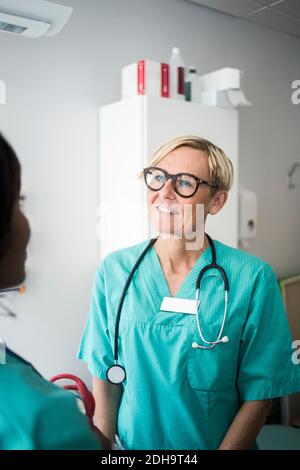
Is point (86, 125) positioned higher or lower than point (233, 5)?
lower

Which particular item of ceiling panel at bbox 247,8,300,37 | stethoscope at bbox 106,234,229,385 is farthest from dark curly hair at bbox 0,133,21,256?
ceiling panel at bbox 247,8,300,37

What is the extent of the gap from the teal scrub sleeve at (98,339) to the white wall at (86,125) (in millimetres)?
89

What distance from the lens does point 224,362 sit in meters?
0.93

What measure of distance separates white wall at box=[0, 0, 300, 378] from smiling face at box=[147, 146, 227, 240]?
0.25 m

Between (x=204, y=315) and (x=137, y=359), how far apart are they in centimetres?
17

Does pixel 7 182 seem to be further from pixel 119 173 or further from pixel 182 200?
pixel 119 173

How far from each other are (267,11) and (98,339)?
96cm

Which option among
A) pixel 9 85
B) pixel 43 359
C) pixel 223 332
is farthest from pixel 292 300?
pixel 9 85

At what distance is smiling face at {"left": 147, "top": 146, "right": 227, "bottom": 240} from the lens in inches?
38.8

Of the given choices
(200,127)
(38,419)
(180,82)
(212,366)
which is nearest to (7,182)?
(38,419)

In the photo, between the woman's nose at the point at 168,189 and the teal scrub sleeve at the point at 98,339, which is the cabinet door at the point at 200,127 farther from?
the teal scrub sleeve at the point at 98,339

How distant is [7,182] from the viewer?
0.58 m

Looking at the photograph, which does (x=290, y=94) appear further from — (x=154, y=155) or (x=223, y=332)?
(x=223, y=332)
